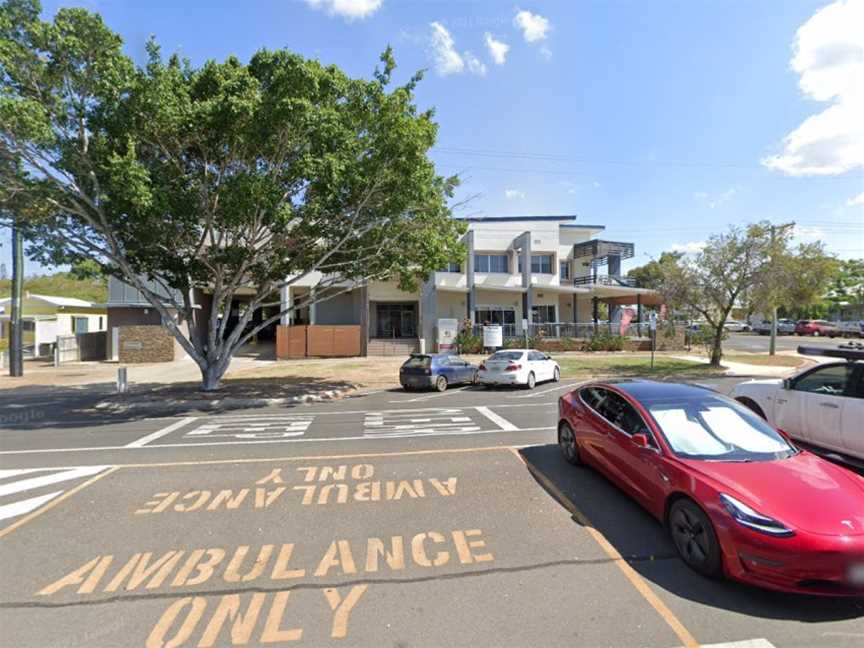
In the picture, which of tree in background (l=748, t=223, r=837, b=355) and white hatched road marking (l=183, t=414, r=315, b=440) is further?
tree in background (l=748, t=223, r=837, b=355)

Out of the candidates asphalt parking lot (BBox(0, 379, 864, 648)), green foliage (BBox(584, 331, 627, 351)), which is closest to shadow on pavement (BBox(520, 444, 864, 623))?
asphalt parking lot (BBox(0, 379, 864, 648))

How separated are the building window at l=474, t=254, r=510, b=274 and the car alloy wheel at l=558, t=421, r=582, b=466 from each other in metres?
26.9

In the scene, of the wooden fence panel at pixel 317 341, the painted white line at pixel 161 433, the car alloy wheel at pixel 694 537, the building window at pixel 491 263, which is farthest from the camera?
the building window at pixel 491 263

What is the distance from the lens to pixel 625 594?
11.7 ft

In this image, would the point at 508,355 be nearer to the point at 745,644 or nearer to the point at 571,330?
the point at 745,644

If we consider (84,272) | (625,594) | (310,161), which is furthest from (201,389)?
(625,594)

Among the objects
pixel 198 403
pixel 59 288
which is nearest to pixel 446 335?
pixel 198 403

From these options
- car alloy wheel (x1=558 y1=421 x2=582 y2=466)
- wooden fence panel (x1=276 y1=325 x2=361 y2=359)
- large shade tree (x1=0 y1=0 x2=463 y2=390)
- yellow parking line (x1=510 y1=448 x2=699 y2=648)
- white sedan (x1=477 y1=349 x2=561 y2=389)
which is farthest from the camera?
wooden fence panel (x1=276 y1=325 x2=361 y2=359)

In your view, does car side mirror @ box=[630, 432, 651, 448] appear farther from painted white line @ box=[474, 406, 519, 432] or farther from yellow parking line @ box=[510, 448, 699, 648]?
painted white line @ box=[474, 406, 519, 432]

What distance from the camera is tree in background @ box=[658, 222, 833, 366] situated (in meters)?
20.4

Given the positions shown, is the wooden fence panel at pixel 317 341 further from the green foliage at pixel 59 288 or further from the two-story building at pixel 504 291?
the green foliage at pixel 59 288

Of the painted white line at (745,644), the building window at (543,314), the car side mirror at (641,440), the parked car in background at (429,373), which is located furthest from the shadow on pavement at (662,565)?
the building window at (543,314)

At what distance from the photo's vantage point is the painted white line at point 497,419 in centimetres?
970

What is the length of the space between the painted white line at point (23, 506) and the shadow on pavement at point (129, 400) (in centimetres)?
595
